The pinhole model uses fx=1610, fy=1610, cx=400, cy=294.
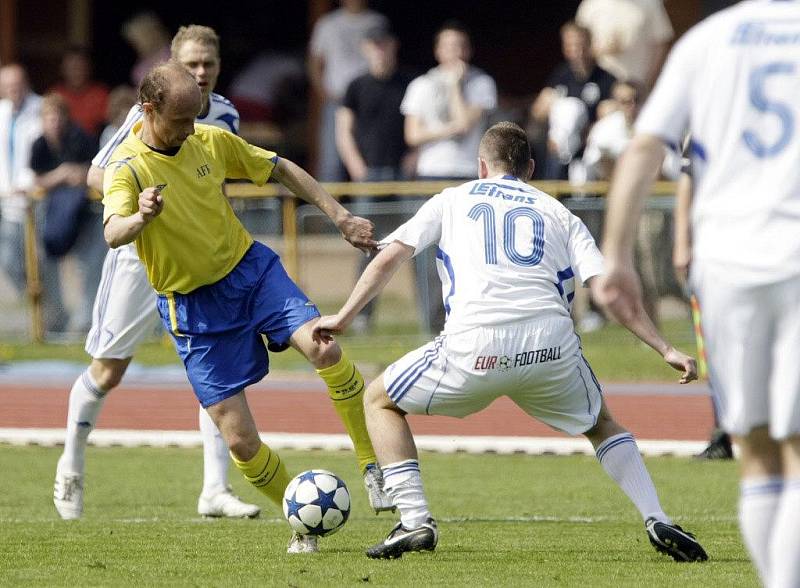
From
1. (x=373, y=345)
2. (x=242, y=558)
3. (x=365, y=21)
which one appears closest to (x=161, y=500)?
(x=242, y=558)

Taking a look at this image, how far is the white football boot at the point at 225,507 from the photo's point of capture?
8289 millimetres

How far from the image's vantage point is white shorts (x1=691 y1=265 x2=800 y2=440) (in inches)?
177

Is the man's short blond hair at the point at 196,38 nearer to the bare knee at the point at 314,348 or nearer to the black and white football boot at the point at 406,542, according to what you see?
the bare knee at the point at 314,348

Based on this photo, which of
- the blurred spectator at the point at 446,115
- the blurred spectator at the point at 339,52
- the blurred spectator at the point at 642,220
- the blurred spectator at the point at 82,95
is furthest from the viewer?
the blurred spectator at the point at 82,95

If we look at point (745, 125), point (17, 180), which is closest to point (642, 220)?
point (17, 180)

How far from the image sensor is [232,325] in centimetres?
728

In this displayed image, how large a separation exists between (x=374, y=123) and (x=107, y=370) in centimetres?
839

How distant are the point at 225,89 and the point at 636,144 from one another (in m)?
19.2

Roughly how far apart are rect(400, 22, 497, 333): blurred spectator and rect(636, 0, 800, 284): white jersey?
36.3 feet

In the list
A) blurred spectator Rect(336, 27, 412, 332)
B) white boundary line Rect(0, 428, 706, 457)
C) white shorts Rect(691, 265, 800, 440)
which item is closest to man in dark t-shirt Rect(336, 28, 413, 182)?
blurred spectator Rect(336, 27, 412, 332)

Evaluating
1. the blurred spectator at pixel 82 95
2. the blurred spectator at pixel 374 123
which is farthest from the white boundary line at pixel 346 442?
the blurred spectator at pixel 82 95

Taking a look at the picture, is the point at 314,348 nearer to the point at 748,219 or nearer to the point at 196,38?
the point at 196,38

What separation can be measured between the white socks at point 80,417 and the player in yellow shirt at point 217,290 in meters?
1.25

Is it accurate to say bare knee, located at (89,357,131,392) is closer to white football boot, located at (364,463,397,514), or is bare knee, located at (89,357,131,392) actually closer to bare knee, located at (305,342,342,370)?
bare knee, located at (305,342,342,370)
